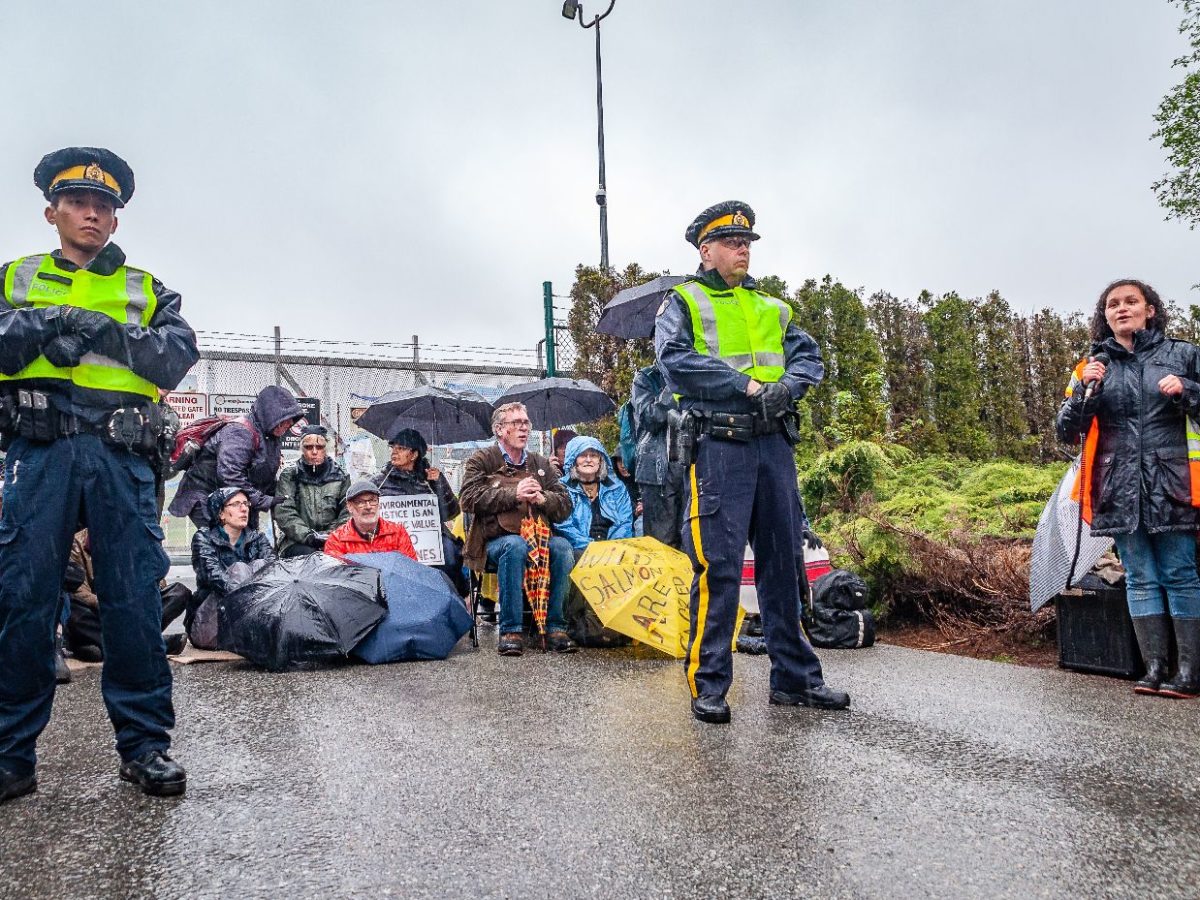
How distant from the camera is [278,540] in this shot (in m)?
7.72

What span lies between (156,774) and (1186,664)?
431 cm

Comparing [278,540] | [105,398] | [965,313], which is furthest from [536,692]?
[965,313]

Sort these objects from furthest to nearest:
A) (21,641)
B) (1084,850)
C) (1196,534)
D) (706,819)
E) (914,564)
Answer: (914,564)
(1196,534)
(21,641)
(706,819)
(1084,850)

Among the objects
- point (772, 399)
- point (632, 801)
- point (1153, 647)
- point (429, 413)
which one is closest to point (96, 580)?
point (632, 801)

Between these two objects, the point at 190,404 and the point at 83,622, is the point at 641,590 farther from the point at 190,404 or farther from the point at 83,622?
the point at 190,404

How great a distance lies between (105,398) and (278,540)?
497 cm

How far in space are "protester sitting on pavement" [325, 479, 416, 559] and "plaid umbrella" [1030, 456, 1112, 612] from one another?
4.23 m

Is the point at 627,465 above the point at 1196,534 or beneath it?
above

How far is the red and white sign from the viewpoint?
1230 centimetres

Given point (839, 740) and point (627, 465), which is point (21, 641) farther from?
point (627, 465)

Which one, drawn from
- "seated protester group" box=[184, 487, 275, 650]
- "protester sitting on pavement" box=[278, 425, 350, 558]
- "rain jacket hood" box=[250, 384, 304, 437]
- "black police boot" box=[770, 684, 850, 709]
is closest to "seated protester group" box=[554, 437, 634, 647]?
"protester sitting on pavement" box=[278, 425, 350, 558]

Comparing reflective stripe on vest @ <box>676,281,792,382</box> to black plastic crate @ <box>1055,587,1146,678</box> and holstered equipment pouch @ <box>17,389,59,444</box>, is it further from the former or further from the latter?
holstered equipment pouch @ <box>17,389,59,444</box>

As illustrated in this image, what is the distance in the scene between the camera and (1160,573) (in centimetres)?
434

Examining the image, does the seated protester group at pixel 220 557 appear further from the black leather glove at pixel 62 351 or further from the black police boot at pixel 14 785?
the black leather glove at pixel 62 351
